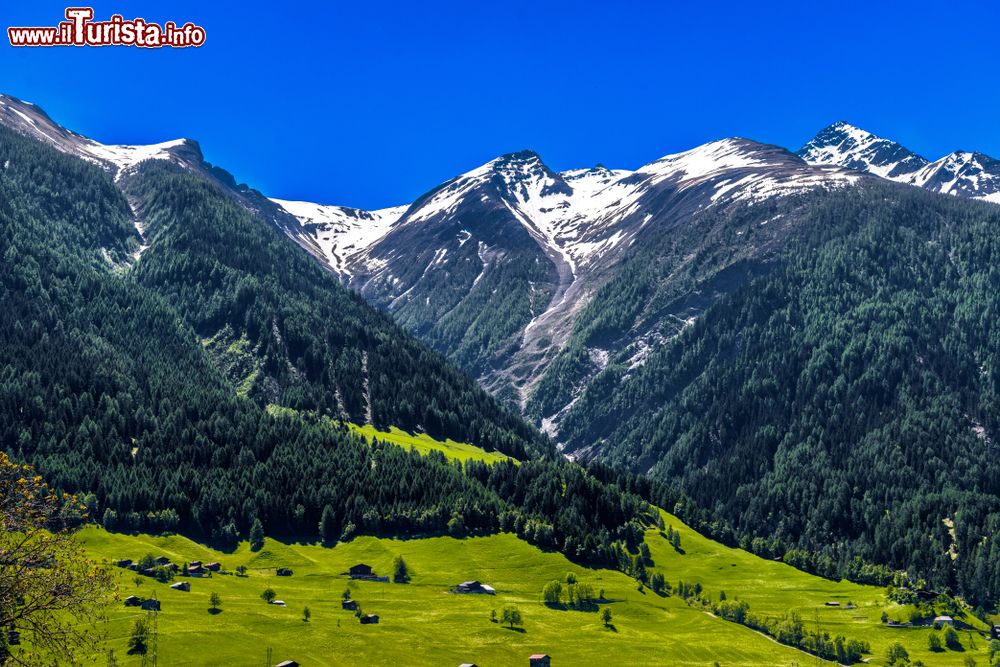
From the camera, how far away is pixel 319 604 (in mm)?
189750

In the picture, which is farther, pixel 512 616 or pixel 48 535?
pixel 512 616

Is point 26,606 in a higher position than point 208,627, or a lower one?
higher

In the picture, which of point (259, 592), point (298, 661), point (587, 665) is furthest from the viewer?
point (259, 592)

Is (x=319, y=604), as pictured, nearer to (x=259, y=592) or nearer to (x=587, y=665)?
(x=259, y=592)

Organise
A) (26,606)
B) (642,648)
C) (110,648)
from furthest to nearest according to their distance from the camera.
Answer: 1. (642,648)
2. (110,648)
3. (26,606)

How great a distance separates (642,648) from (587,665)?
746 inches

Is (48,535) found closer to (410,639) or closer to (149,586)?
(410,639)

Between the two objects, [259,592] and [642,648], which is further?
[259,592]

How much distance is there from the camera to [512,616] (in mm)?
187375

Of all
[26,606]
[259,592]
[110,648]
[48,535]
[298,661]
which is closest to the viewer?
[26,606]

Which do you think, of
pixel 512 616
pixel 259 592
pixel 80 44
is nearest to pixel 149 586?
pixel 259 592

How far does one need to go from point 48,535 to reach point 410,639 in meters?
129

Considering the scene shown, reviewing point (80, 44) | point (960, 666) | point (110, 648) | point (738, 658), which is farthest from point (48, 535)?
point (960, 666)

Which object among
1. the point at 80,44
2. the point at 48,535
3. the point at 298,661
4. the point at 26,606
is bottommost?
the point at 298,661
